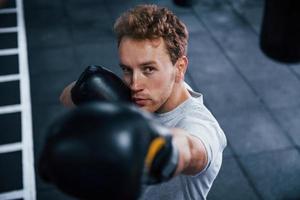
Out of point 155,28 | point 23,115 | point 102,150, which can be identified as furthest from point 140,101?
point 23,115

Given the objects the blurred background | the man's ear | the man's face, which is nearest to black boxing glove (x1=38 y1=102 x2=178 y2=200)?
the man's face

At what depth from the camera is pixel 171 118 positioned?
200 centimetres

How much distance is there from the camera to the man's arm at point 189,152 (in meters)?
1.44

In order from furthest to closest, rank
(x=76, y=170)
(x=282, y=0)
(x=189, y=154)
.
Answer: (x=282, y=0)
(x=189, y=154)
(x=76, y=170)

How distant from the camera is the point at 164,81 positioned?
79.9 inches

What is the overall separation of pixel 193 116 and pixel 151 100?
0.25 meters

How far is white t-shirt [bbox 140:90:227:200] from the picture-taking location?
1871 millimetres

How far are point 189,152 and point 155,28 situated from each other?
2.36 feet

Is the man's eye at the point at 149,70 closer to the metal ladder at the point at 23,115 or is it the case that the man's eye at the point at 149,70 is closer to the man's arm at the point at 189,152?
the man's arm at the point at 189,152

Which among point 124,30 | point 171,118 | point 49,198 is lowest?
point 49,198

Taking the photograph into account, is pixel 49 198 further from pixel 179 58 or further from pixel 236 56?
pixel 236 56

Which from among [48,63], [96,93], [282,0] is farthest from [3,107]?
[282,0]

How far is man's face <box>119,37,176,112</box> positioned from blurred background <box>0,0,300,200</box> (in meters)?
2.08

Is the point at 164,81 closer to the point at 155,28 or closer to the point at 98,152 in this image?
the point at 155,28
